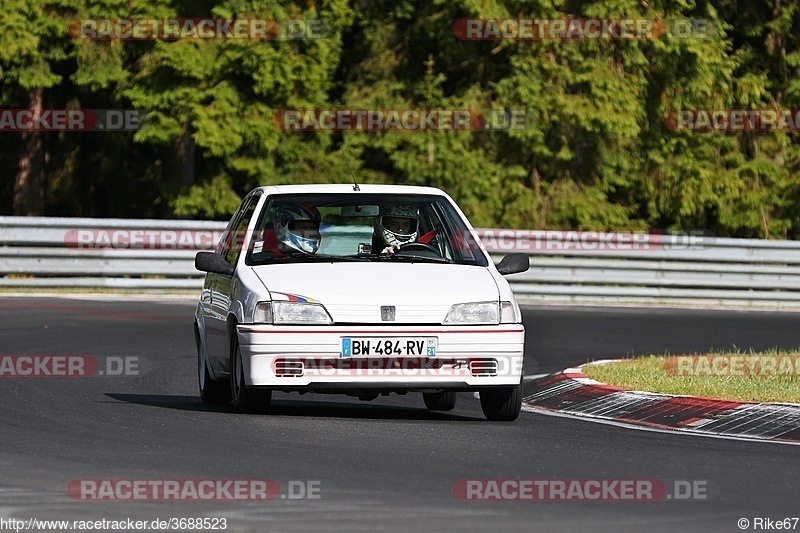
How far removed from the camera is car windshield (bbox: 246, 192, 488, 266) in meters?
11.7

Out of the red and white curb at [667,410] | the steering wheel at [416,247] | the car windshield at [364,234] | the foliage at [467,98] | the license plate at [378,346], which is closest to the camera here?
the license plate at [378,346]

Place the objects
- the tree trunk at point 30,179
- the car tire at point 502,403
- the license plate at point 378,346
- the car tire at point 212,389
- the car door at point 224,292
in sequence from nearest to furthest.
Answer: the license plate at point 378,346, the car tire at point 502,403, the car door at point 224,292, the car tire at point 212,389, the tree trunk at point 30,179

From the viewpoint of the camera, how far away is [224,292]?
1173 centimetres

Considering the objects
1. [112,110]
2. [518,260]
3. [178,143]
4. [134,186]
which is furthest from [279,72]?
[518,260]

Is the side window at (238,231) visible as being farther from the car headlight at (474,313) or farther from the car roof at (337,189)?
the car headlight at (474,313)

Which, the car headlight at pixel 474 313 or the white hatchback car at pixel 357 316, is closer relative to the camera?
the white hatchback car at pixel 357 316

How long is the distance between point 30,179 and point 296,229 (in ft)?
80.9

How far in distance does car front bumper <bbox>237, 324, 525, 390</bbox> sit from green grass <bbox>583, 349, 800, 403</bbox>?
2331 mm

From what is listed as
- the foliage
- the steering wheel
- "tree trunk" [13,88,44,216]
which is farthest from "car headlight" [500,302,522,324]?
"tree trunk" [13,88,44,216]

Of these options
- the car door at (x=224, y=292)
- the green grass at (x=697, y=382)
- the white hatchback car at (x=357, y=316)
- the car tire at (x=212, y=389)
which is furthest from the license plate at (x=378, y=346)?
the green grass at (x=697, y=382)

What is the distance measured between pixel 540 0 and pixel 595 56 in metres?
1.62

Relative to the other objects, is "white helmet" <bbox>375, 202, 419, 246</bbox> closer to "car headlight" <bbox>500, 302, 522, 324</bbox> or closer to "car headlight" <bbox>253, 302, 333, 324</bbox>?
"car headlight" <bbox>500, 302, 522, 324</bbox>

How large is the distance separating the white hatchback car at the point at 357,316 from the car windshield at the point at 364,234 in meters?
0.01

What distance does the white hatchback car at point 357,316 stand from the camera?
10.6m
